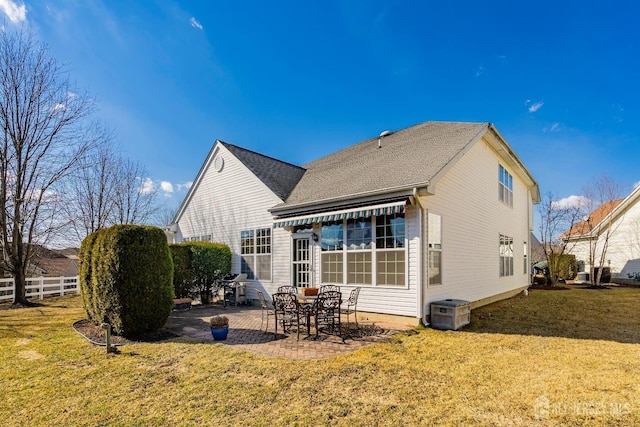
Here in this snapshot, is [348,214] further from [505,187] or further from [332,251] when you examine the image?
[505,187]

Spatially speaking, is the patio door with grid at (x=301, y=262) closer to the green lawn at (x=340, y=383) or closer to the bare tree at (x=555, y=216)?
the green lawn at (x=340, y=383)

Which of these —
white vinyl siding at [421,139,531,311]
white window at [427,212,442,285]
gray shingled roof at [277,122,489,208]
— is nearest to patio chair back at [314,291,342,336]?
white vinyl siding at [421,139,531,311]

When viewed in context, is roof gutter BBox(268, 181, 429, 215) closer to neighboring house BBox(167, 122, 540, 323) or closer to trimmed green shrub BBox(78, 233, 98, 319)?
neighboring house BBox(167, 122, 540, 323)

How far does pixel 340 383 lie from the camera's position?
4863 mm

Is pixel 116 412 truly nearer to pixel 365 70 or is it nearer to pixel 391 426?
pixel 391 426

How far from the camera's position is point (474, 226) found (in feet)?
39.7

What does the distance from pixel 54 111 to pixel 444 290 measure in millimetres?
18119

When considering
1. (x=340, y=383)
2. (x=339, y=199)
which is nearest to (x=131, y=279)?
(x=340, y=383)

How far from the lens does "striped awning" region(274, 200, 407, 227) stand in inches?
332

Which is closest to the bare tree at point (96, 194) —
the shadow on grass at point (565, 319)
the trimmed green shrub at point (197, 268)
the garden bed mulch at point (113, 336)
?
the trimmed green shrub at point (197, 268)

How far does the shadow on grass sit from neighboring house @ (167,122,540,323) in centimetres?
108

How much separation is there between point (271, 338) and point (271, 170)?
355 inches

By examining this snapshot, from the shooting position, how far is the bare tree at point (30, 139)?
45.5ft

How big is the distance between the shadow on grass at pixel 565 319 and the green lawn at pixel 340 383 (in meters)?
0.37
